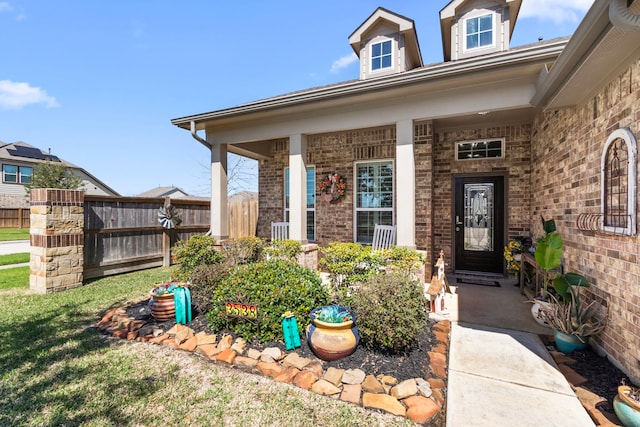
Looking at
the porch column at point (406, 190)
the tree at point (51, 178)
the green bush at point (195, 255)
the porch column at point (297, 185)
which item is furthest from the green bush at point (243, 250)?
A: the tree at point (51, 178)

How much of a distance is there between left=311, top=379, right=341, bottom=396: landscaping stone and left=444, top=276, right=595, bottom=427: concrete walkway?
84cm

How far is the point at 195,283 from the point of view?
13.0ft

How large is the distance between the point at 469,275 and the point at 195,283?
17.7 feet

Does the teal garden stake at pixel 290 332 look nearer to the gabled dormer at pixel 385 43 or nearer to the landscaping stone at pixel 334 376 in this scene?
the landscaping stone at pixel 334 376

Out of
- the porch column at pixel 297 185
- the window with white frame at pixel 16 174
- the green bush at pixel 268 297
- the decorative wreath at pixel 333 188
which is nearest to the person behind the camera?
the green bush at pixel 268 297

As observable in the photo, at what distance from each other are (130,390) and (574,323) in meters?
4.15

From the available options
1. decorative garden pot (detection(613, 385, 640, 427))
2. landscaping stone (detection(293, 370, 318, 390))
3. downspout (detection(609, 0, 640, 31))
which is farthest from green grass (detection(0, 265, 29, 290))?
downspout (detection(609, 0, 640, 31))

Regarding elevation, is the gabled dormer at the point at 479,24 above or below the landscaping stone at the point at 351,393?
above

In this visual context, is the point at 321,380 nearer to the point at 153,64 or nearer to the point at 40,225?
the point at 40,225

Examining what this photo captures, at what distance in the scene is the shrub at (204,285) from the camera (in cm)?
380

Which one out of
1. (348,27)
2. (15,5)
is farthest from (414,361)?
(15,5)

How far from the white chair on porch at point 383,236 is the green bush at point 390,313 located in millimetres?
2978

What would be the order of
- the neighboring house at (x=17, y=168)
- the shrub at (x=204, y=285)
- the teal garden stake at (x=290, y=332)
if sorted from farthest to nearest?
the neighboring house at (x=17, y=168) < the shrub at (x=204, y=285) < the teal garden stake at (x=290, y=332)

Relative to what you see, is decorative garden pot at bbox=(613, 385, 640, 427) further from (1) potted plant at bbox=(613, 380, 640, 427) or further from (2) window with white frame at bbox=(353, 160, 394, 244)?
(2) window with white frame at bbox=(353, 160, 394, 244)
